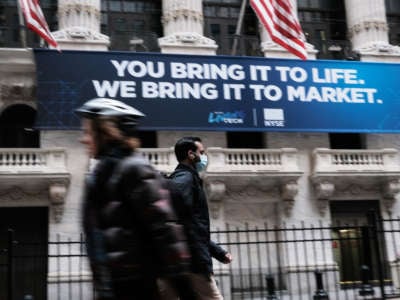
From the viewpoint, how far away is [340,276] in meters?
17.5

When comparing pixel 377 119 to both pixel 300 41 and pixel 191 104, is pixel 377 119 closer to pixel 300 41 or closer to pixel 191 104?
pixel 300 41

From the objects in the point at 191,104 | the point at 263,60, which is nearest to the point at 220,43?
the point at 263,60

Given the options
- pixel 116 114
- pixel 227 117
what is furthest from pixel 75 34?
pixel 116 114

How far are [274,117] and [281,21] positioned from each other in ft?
12.0

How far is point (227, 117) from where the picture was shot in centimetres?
1772

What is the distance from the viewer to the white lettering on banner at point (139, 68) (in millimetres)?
17359

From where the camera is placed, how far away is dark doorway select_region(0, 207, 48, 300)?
15922 millimetres

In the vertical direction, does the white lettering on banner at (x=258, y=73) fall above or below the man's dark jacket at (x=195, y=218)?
above

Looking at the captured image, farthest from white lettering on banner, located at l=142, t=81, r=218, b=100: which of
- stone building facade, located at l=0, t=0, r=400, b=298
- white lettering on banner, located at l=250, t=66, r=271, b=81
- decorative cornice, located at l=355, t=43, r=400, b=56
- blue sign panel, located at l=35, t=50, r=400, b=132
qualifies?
decorative cornice, located at l=355, t=43, r=400, b=56

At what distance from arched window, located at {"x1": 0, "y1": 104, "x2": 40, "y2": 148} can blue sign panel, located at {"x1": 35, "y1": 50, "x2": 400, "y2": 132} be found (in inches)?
65.8

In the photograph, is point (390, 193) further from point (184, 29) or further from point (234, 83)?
point (184, 29)

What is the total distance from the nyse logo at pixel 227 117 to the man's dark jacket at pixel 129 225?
48.8 ft

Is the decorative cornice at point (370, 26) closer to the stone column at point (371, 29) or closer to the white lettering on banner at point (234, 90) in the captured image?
the stone column at point (371, 29)

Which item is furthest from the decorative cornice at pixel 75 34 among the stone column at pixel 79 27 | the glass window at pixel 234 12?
the glass window at pixel 234 12
